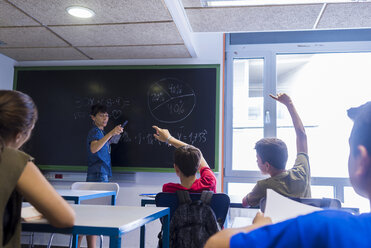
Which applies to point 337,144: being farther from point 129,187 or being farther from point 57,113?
point 57,113

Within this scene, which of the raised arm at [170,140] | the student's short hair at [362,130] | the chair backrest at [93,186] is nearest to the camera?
the student's short hair at [362,130]

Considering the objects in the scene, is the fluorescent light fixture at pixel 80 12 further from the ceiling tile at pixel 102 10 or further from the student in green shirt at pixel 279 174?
the student in green shirt at pixel 279 174

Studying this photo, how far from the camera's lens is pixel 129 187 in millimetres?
3729

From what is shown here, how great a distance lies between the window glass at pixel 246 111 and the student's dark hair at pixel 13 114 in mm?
2834

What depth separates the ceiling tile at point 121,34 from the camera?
2.92m

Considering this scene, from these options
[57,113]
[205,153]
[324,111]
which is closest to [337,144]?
[324,111]

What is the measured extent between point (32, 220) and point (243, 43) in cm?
318

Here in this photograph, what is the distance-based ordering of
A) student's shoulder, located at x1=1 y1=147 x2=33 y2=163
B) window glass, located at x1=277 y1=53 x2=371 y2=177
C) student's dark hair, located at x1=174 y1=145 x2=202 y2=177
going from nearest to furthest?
student's shoulder, located at x1=1 y1=147 x2=33 y2=163, student's dark hair, located at x1=174 y1=145 x2=202 y2=177, window glass, located at x1=277 y1=53 x2=371 y2=177

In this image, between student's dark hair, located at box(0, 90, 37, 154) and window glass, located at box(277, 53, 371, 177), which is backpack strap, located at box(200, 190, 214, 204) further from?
window glass, located at box(277, 53, 371, 177)

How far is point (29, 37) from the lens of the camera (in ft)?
10.6

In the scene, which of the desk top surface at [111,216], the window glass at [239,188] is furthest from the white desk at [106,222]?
the window glass at [239,188]

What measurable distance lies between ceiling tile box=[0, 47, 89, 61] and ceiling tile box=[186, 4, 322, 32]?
4.44ft

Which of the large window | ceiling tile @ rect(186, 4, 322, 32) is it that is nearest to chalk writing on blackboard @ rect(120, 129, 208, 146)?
the large window

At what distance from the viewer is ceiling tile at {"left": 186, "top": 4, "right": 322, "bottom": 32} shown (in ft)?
9.54
